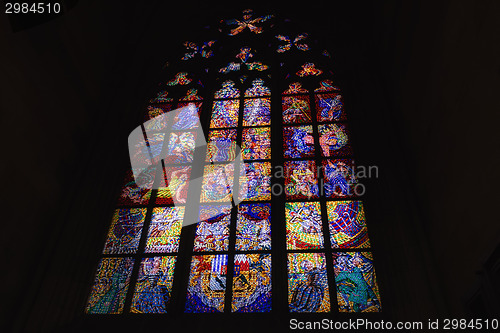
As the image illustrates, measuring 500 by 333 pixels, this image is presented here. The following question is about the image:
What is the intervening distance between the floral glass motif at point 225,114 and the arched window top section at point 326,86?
122 cm

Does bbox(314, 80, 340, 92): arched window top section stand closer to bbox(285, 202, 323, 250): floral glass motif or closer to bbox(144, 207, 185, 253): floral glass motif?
bbox(285, 202, 323, 250): floral glass motif

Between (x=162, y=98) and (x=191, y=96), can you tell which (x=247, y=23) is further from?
(x=162, y=98)

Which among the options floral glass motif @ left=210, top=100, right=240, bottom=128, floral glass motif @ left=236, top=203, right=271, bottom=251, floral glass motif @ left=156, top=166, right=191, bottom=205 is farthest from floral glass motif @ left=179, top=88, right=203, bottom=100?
floral glass motif @ left=236, top=203, right=271, bottom=251

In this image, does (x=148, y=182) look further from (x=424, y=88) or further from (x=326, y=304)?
(x=424, y=88)

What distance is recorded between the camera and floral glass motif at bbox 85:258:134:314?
4.37 metres

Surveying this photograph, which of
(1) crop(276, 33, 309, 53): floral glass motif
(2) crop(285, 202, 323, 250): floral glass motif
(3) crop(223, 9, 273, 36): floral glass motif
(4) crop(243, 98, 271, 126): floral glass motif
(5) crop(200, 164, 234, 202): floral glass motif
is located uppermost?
(3) crop(223, 9, 273, 36): floral glass motif

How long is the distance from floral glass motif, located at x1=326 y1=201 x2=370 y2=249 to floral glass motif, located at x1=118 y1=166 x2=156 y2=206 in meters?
2.16

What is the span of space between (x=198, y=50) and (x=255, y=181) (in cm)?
330

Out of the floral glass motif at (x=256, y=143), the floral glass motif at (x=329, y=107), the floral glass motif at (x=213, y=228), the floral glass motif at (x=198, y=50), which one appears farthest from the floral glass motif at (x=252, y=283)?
the floral glass motif at (x=198, y=50)

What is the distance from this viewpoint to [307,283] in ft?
14.1

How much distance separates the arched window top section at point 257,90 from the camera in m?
6.54

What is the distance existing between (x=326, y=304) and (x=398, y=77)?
9.46 ft

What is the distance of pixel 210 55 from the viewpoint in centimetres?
748

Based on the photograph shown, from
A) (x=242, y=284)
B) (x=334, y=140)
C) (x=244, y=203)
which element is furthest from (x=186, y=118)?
(x=242, y=284)
